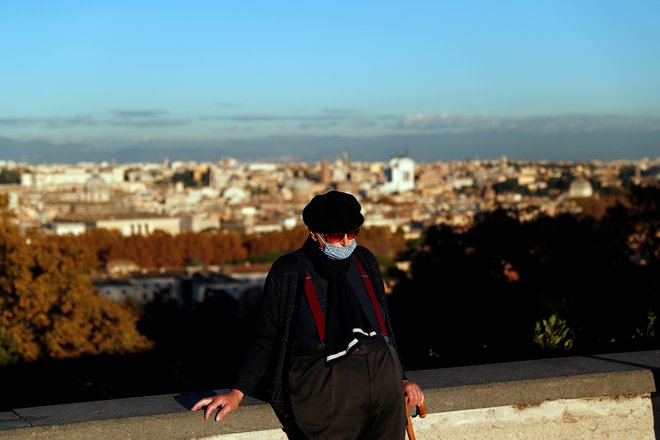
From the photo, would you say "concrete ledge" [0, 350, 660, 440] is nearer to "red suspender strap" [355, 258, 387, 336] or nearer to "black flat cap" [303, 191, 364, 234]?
"red suspender strap" [355, 258, 387, 336]

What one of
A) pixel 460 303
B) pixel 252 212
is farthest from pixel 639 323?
pixel 252 212

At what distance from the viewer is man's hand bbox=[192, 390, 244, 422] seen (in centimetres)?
294

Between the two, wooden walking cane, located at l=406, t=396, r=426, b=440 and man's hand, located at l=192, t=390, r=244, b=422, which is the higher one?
man's hand, located at l=192, t=390, r=244, b=422

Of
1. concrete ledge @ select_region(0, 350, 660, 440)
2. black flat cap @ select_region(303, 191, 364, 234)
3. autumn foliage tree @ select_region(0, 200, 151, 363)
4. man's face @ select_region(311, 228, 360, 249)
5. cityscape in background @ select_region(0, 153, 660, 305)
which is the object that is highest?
black flat cap @ select_region(303, 191, 364, 234)

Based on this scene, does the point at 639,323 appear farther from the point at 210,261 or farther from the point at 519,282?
the point at 210,261

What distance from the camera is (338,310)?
2869 millimetres

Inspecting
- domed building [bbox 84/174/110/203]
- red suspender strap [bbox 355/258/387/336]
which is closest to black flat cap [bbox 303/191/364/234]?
red suspender strap [bbox 355/258/387/336]

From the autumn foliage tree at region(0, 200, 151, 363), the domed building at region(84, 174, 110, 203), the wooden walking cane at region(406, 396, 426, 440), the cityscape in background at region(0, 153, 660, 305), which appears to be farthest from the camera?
the domed building at region(84, 174, 110, 203)

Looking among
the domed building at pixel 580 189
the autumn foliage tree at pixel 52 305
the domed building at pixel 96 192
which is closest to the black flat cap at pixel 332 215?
the autumn foliage tree at pixel 52 305

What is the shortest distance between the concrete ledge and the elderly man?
8cm

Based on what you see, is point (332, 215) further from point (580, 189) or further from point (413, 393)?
point (580, 189)

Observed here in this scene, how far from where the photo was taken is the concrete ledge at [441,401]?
2.89m

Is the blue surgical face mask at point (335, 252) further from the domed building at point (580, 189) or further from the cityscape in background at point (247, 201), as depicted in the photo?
the domed building at point (580, 189)

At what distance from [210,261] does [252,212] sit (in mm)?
49794
